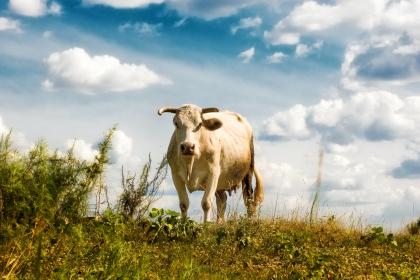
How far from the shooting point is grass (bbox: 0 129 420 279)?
6.32m

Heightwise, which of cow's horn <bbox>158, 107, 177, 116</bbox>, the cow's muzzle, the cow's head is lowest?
the cow's muzzle

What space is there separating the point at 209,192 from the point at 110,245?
16.9 feet

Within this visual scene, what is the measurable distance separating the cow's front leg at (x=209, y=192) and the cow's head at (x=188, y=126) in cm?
73

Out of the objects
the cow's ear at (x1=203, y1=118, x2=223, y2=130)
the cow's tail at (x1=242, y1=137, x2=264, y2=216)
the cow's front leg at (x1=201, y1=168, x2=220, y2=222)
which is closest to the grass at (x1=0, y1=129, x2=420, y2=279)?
the cow's front leg at (x1=201, y1=168, x2=220, y2=222)

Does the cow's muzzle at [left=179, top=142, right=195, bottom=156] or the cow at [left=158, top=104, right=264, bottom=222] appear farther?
the cow at [left=158, top=104, right=264, bottom=222]

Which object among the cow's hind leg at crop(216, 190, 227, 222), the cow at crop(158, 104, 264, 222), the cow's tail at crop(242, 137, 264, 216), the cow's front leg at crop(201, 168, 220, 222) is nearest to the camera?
the cow at crop(158, 104, 264, 222)

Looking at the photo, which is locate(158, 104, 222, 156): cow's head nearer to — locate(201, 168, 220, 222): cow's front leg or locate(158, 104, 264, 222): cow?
locate(158, 104, 264, 222): cow

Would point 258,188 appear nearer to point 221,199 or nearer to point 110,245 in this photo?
point 221,199

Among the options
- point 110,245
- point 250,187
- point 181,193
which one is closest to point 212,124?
point 181,193

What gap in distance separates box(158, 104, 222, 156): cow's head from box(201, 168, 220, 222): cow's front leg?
0.73 metres

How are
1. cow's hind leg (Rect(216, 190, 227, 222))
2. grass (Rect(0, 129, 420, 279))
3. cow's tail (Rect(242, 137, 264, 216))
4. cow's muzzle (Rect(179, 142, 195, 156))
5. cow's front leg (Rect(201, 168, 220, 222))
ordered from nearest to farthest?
grass (Rect(0, 129, 420, 279)) < cow's muzzle (Rect(179, 142, 195, 156)) < cow's front leg (Rect(201, 168, 220, 222)) < cow's hind leg (Rect(216, 190, 227, 222)) < cow's tail (Rect(242, 137, 264, 216))

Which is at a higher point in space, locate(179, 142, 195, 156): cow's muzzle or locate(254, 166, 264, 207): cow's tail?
locate(179, 142, 195, 156): cow's muzzle

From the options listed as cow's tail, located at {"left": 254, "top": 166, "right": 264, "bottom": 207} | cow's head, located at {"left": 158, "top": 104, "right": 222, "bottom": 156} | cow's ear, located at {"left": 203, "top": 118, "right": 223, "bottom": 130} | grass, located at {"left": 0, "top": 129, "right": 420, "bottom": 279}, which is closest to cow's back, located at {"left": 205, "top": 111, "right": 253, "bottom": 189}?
cow's ear, located at {"left": 203, "top": 118, "right": 223, "bottom": 130}

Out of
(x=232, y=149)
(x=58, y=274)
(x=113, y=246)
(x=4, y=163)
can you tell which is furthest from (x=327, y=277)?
(x=232, y=149)
